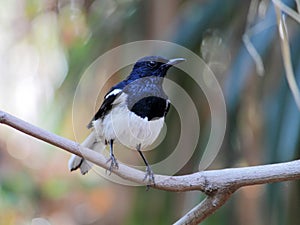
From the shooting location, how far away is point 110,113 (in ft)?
3.89

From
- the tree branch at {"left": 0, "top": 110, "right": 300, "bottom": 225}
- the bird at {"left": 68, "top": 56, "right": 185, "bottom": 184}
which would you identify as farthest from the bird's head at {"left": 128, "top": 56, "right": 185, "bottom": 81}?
the tree branch at {"left": 0, "top": 110, "right": 300, "bottom": 225}

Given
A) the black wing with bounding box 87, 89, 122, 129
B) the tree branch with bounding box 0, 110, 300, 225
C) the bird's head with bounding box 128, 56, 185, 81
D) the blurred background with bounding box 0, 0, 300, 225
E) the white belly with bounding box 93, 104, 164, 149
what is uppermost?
the blurred background with bounding box 0, 0, 300, 225

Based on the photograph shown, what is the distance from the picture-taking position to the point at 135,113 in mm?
1149

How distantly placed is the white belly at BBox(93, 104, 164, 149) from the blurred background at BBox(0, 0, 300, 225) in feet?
1.54

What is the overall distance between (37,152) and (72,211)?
0.31 m

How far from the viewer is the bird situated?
1134mm

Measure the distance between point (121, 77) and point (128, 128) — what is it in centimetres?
86

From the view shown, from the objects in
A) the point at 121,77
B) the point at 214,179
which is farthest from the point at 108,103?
the point at 121,77

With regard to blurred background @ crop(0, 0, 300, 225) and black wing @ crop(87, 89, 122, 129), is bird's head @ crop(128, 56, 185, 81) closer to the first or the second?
black wing @ crop(87, 89, 122, 129)

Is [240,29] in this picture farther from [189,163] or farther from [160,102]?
[160,102]

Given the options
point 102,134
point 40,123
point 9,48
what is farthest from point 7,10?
point 102,134

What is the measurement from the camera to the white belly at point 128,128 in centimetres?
113

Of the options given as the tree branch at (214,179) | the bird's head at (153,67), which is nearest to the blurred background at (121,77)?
the bird's head at (153,67)

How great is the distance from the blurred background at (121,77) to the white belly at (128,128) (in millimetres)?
468
